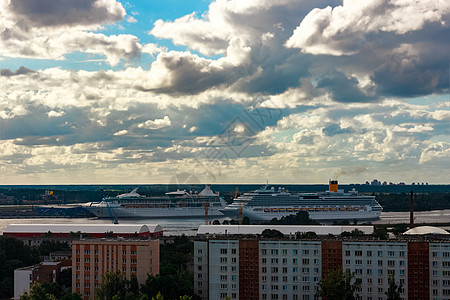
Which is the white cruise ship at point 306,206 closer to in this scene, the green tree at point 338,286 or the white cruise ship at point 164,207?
the white cruise ship at point 164,207

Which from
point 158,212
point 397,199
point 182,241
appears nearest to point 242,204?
point 158,212

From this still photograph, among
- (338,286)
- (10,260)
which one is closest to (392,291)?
(338,286)

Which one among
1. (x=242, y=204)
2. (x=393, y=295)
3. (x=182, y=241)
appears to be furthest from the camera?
(x=242, y=204)

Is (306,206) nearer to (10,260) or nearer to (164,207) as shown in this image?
(164,207)

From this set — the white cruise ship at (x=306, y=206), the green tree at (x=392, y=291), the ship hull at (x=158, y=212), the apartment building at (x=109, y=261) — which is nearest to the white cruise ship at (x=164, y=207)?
the ship hull at (x=158, y=212)

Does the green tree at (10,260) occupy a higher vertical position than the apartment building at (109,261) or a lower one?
lower

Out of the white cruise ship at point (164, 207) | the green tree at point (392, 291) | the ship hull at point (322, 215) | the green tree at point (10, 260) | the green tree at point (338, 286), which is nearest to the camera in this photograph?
the green tree at point (338, 286)

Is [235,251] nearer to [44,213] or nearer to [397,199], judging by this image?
[44,213]

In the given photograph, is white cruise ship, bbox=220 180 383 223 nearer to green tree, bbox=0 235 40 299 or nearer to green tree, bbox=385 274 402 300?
green tree, bbox=0 235 40 299
